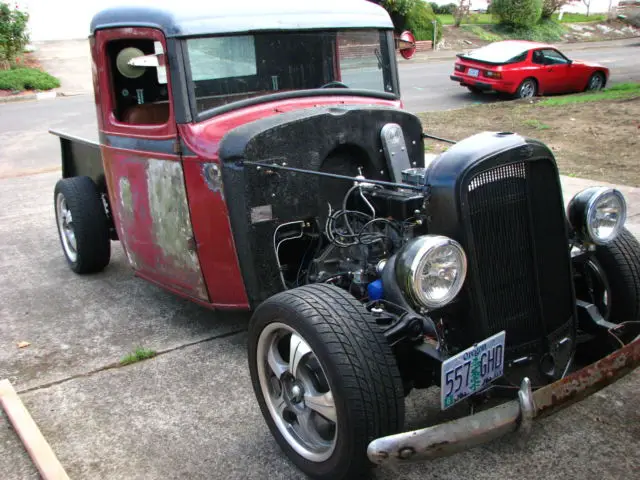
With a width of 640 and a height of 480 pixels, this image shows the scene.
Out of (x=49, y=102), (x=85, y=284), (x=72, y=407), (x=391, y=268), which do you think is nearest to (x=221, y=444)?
(x=72, y=407)

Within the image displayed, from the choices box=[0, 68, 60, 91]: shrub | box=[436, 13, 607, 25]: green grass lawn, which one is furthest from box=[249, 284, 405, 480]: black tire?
box=[436, 13, 607, 25]: green grass lawn

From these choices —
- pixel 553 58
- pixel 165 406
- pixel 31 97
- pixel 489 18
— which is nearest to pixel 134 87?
pixel 165 406

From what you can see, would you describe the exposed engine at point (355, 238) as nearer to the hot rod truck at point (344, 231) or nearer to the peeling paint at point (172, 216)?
the hot rod truck at point (344, 231)

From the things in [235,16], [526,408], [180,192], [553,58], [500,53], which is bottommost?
[526,408]

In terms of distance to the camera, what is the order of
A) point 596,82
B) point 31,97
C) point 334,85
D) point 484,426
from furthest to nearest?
point 31,97 → point 596,82 → point 334,85 → point 484,426

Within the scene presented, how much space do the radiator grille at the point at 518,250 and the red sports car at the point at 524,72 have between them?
38.9 feet

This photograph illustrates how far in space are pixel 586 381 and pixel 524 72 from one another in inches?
498

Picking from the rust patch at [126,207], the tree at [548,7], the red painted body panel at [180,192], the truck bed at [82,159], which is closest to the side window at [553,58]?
the red painted body panel at [180,192]

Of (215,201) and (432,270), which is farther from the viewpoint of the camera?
(215,201)

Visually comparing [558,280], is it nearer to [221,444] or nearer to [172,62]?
[221,444]

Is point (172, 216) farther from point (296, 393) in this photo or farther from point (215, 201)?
point (296, 393)

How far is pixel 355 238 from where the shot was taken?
3.18 metres

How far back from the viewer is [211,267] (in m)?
3.56

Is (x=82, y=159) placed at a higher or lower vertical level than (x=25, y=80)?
lower
